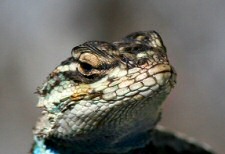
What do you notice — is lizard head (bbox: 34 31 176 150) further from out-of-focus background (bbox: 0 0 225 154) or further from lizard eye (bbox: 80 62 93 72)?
out-of-focus background (bbox: 0 0 225 154)

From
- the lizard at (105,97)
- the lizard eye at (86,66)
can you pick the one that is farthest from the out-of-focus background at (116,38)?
the lizard eye at (86,66)

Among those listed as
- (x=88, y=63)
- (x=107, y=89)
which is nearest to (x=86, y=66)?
(x=88, y=63)

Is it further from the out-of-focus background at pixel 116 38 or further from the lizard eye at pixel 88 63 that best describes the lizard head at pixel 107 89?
the out-of-focus background at pixel 116 38

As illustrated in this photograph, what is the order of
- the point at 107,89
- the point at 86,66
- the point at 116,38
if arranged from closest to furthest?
the point at 107,89 < the point at 86,66 < the point at 116,38

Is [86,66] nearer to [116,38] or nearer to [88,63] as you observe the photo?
[88,63]

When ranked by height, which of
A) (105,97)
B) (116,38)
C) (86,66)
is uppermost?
(86,66)

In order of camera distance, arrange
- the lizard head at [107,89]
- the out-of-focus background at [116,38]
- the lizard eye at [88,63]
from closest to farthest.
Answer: the lizard head at [107,89], the lizard eye at [88,63], the out-of-focus background at [116,38]

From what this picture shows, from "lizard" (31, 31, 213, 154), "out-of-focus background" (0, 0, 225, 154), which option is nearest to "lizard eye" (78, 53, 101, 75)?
"lizard" (31, 31, 213, 154)
